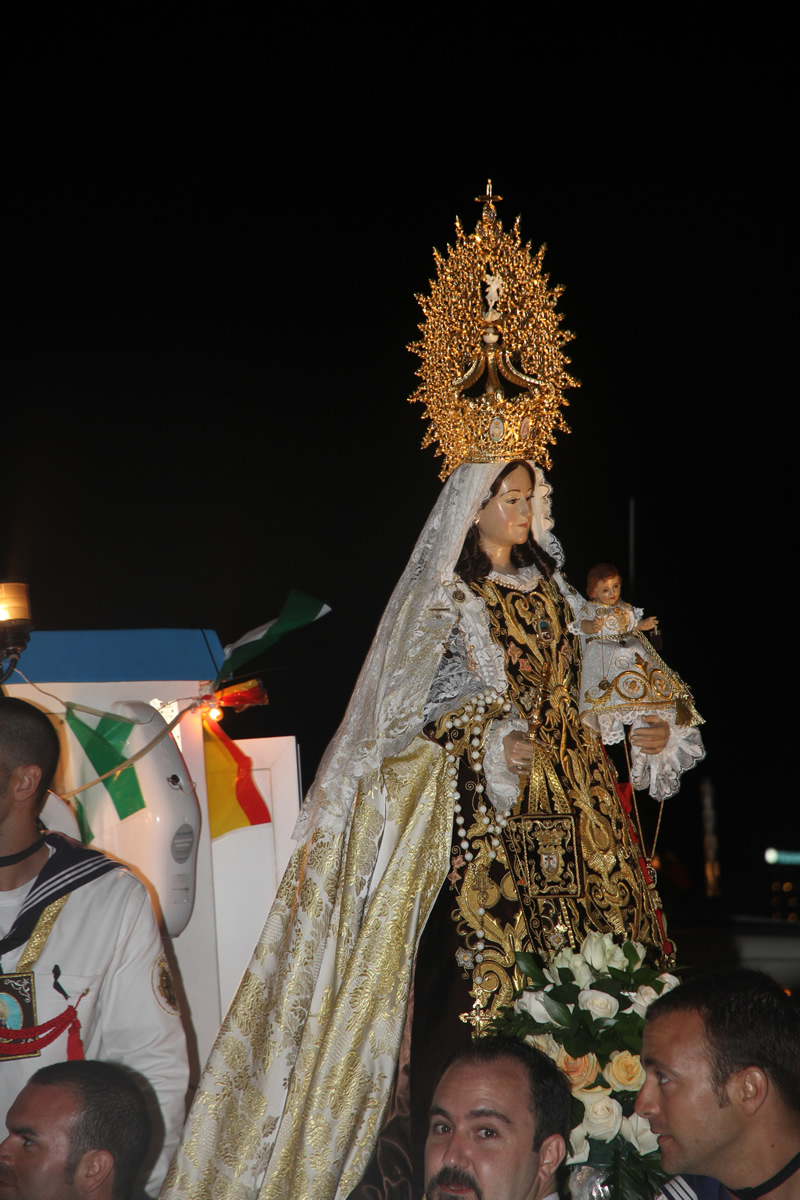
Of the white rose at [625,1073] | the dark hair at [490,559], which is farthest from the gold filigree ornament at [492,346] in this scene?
the white rose at [625,1073]

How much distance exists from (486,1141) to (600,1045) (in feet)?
2.06

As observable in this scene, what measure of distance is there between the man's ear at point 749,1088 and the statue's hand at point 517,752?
1.54 metres

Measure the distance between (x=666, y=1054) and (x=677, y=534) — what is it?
7313 millimetres

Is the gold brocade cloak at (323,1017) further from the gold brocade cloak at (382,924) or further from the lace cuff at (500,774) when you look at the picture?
the lace cuff at (500,774)

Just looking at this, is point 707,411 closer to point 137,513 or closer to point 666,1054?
point 137,513

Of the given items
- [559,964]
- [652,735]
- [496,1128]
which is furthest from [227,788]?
[496,1128]

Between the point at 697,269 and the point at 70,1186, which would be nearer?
the point at 70,1186

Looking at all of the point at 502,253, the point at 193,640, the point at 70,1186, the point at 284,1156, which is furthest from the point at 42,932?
the point at 502,253

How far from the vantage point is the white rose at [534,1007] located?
2504 millimetres

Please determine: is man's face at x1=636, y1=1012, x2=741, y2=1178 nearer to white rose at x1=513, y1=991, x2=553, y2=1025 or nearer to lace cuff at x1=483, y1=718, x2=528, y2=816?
white rose at x1=513, y1=991, x2=553, y2=1025

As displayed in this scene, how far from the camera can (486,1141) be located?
1.90 m

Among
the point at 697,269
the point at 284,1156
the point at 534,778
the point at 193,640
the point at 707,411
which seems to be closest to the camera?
the point at 284,1156

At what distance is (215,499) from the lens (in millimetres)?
6230

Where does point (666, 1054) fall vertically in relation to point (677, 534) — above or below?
below
